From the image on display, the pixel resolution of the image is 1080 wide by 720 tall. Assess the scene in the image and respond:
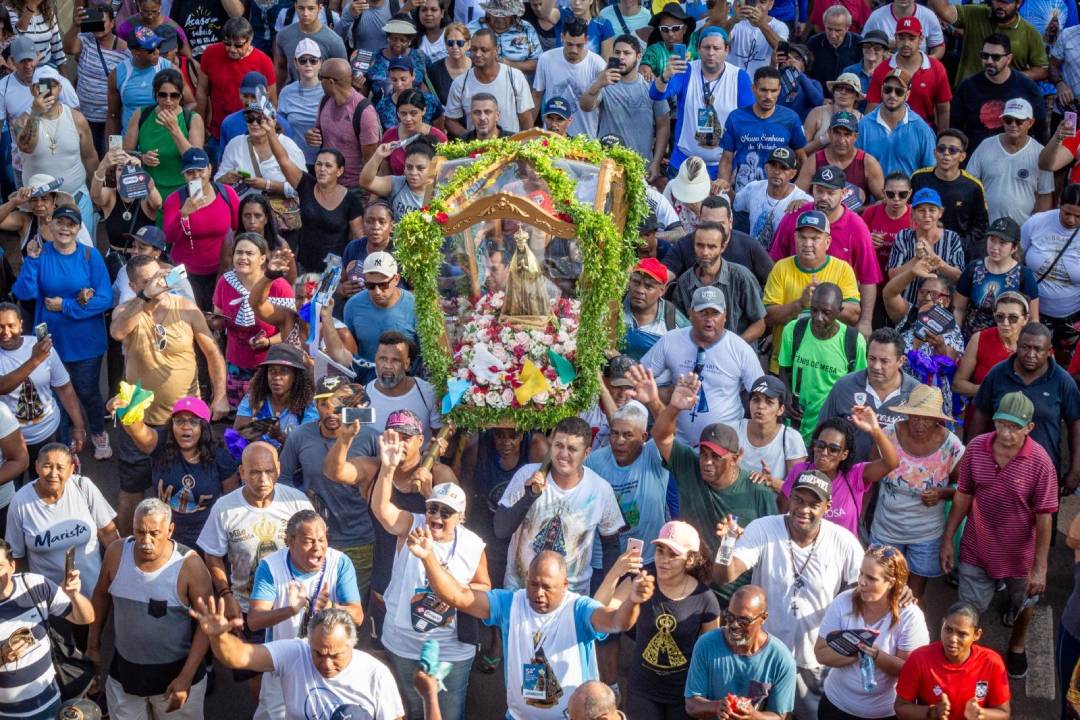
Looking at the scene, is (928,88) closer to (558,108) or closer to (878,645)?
(558,108)

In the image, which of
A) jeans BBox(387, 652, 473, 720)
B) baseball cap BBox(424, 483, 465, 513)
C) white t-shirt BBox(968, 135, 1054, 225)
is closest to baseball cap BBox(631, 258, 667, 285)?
baseball cap BBox(424, 483, 465, 513)

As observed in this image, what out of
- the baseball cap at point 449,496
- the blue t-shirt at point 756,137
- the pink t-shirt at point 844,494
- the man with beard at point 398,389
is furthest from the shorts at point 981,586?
the blue t-shirt at point 756,137

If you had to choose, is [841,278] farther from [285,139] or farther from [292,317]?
[285,139]

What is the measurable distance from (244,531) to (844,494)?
3536 millimetres

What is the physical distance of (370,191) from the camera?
12.8 m

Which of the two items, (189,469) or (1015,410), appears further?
(189,469)

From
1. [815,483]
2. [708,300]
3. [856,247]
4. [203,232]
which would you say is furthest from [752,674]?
[203,232]

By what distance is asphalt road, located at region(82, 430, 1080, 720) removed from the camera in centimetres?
962

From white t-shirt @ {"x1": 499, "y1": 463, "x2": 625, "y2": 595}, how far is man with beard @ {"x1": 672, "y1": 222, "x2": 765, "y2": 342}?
89.6 inches

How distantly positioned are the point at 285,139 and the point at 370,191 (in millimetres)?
914

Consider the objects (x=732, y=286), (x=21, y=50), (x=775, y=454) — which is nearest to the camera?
(x=775, y=454)

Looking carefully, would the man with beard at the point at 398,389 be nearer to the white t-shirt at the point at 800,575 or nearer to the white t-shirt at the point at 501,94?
the white t-shirt at the point at 800,575

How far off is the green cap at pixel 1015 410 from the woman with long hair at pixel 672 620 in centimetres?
222

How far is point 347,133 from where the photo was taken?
13.5 metres
